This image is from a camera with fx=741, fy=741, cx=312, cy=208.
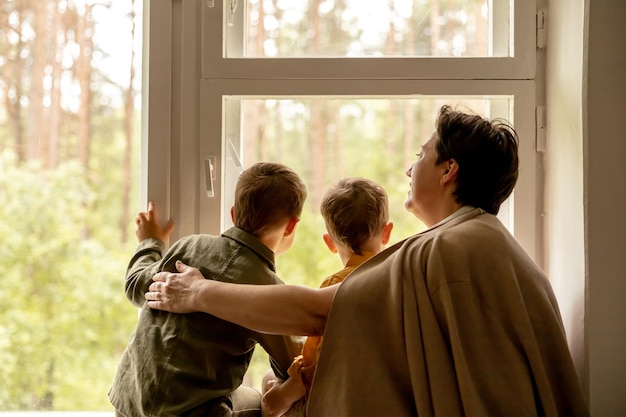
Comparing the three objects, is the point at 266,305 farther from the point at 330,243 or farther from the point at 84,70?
the point at 84,70

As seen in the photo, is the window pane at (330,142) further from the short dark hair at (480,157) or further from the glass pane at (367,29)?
the short dark hair at (480,157)

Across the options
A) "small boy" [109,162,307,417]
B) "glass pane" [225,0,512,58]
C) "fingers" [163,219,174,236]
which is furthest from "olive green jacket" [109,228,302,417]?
"glass pane" [225,0,512,58]

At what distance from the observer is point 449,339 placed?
1.40 m

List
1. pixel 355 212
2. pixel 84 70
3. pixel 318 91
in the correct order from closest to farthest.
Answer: pixel 355 212 → pixel 318 91 → pixel 84 70

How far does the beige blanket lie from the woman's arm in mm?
50

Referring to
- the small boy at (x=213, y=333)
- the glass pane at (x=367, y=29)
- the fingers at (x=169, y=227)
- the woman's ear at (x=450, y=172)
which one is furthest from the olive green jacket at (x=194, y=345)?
the glass pane at (x=367, y=29)

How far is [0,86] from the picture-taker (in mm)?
2008

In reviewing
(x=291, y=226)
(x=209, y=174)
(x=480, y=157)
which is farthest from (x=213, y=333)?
(x=480, y=157)

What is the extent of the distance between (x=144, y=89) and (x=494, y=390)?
1173mm

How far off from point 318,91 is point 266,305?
25.2 inches

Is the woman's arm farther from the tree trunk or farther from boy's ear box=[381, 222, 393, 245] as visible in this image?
the tree trunk

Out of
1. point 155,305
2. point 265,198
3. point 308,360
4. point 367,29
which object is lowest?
point 308,360

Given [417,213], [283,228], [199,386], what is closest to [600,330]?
[417,213]

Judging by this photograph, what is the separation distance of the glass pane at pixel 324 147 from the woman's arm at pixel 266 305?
1.37ft
